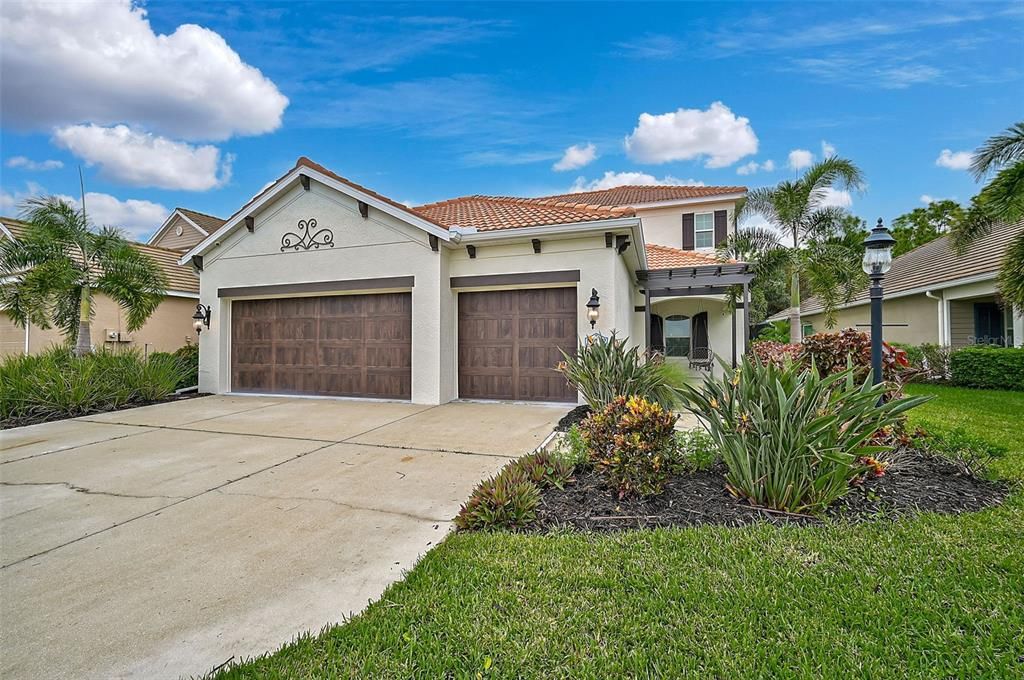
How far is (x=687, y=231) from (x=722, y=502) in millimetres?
16909

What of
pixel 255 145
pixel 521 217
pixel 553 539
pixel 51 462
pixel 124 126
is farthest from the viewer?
pixel 255 145

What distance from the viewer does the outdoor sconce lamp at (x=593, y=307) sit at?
8.72 metres

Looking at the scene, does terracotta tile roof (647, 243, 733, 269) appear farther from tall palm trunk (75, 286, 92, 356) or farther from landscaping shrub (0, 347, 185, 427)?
tall palm trunk (75, 286, 92, 356)

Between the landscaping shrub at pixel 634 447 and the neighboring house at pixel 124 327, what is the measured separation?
13.6 meters

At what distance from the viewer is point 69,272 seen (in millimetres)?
9695

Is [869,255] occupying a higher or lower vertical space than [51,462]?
higher

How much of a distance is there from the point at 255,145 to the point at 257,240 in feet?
15.8

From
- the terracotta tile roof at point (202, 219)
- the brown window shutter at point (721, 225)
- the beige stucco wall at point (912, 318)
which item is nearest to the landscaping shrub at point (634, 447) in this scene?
the beige stucco wall at point (912, 318)

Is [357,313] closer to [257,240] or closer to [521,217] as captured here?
[257,240]

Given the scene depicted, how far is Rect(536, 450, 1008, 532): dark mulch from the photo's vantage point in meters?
3.48

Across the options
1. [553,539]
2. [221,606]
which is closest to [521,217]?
[553,539]

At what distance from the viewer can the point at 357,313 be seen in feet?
34.6

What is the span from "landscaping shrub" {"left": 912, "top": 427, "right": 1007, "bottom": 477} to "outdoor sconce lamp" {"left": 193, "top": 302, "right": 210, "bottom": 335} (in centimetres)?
1342

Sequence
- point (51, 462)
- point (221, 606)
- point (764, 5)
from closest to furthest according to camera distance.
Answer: point (221, 606), point (51, 462), point (764, 5)
